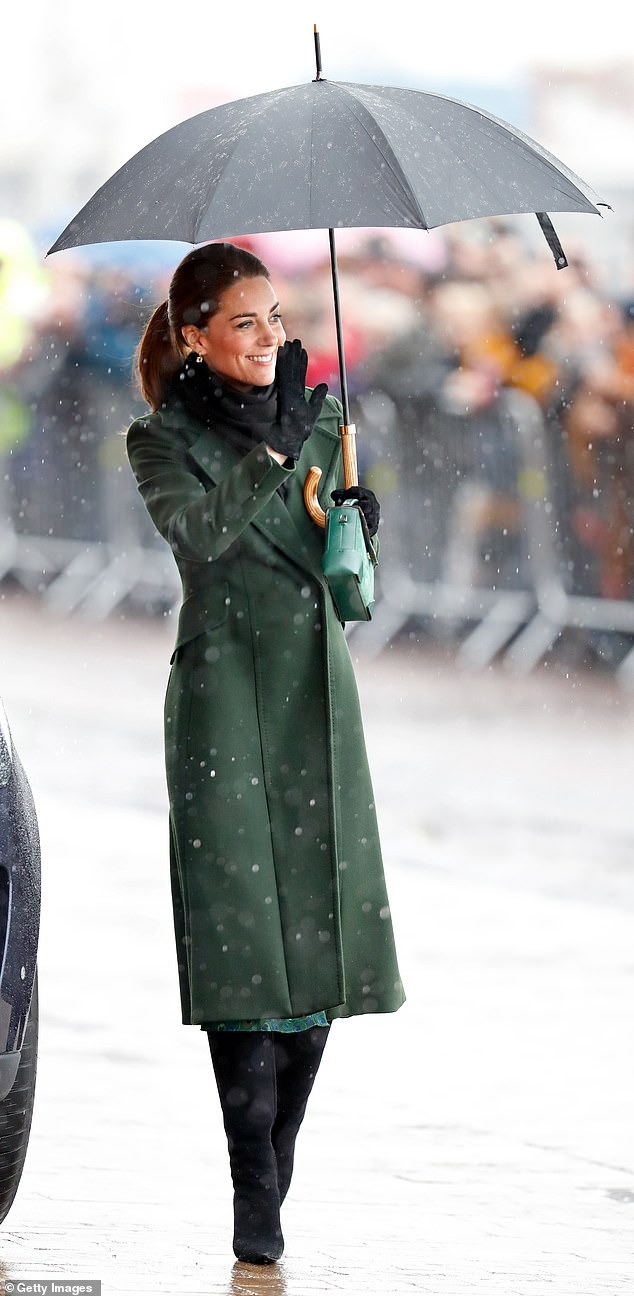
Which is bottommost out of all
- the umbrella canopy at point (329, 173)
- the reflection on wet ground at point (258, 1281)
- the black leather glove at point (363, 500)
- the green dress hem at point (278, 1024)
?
the reflection on wet ground at point (258, 1281)

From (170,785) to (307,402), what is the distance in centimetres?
71

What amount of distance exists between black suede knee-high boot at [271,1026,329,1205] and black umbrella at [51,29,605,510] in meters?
1.00

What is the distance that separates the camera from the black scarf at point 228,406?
3.62 m

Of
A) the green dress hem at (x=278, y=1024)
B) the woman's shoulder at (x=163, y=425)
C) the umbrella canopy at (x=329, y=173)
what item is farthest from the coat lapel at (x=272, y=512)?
the green dress hem at (x=278, y=1024)

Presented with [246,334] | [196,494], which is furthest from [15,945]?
[246,334]

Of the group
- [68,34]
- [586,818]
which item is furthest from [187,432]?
[68,34]

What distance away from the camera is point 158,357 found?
377 cm

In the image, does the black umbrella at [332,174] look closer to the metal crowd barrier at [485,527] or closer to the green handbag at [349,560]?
the green handbag at [349,560]

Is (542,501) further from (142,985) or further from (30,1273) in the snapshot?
(30,1273)

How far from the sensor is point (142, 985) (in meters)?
7.13

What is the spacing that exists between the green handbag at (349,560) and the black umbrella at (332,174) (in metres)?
0.15

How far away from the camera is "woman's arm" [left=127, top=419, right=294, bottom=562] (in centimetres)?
343

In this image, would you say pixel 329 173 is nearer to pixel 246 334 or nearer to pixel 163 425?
pixel 246 334

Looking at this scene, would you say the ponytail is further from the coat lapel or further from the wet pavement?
the wet pavement
